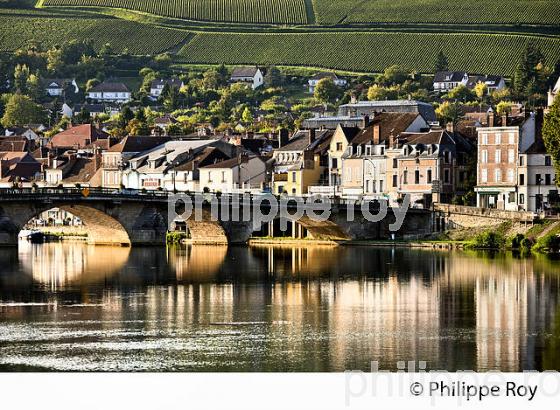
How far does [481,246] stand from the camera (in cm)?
7044

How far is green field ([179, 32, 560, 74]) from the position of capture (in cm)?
14900

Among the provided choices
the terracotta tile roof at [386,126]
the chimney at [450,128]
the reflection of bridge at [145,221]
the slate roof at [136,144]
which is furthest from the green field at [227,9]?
the reflection of bridge at [145,221]

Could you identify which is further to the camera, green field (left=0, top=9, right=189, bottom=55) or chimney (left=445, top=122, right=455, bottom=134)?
green field (left=0, top=9, right=189, bottom=55)

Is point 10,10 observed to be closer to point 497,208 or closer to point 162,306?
point 497,208

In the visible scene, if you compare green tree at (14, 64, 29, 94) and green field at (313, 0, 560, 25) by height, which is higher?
green field at (313, 0, 560, 25)

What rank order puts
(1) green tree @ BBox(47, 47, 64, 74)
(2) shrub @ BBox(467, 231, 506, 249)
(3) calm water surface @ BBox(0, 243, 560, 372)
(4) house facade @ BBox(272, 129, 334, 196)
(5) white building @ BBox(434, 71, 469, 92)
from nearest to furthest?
A: (3) calm water surface @ BBox(0, 243, 560, 372)
(2) shrub @ BBox(467, 231, 506, 249)
(4) house facade @ BBox(272, 129, 334, 196)
(5) white building @ BBox(434, 71, 469, 92)
(1) green tree @ BBox(47, 47, 64, 74)

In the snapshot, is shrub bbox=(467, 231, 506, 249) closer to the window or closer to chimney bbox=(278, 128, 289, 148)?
the window

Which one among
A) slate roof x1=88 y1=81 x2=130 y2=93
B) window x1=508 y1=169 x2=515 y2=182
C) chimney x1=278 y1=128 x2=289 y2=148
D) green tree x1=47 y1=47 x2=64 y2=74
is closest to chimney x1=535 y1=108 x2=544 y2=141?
window x1=508 y1=169 x2=515 y2=182

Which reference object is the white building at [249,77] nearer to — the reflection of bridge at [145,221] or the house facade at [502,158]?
the house facade at [502,158]

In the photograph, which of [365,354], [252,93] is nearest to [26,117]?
[252,93]

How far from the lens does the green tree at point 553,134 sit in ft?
235

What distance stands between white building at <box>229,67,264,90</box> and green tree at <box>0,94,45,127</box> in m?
18.3

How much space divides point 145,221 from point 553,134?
17758 millimetres

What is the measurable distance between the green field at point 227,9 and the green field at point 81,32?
239cm
